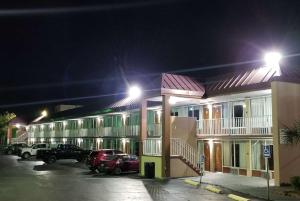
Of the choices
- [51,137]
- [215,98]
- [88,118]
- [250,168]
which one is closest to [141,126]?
[215,98]

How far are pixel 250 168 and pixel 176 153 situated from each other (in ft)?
15.3

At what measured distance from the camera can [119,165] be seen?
2720 cm

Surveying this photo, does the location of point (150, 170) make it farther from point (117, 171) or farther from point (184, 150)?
point (117, 171)

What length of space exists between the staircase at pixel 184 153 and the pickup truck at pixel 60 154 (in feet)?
52.2

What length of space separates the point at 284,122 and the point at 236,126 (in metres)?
5.78

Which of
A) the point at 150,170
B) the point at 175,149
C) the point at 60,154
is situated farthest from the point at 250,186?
the point at 60,154

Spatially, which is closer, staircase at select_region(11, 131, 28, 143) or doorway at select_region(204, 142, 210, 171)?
doorway at select_region(204, 142, 210, 171)

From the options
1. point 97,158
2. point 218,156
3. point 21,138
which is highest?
point 21,138

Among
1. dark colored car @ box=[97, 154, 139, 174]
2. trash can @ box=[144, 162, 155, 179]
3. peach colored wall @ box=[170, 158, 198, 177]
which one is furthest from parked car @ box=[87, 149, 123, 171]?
peach colored wall @ box=[170, 158, 198, 177]

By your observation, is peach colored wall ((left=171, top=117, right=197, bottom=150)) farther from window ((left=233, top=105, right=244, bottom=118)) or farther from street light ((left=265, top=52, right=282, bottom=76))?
street light ((left=265, top=52, right=282, bottom=76))

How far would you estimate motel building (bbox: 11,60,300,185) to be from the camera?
831 inches

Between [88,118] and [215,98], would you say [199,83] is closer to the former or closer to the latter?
[215,98]

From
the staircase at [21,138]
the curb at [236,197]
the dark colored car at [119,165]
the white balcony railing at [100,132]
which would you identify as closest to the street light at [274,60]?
the curb at [236,197]

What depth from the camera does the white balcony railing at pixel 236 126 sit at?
2402cm
